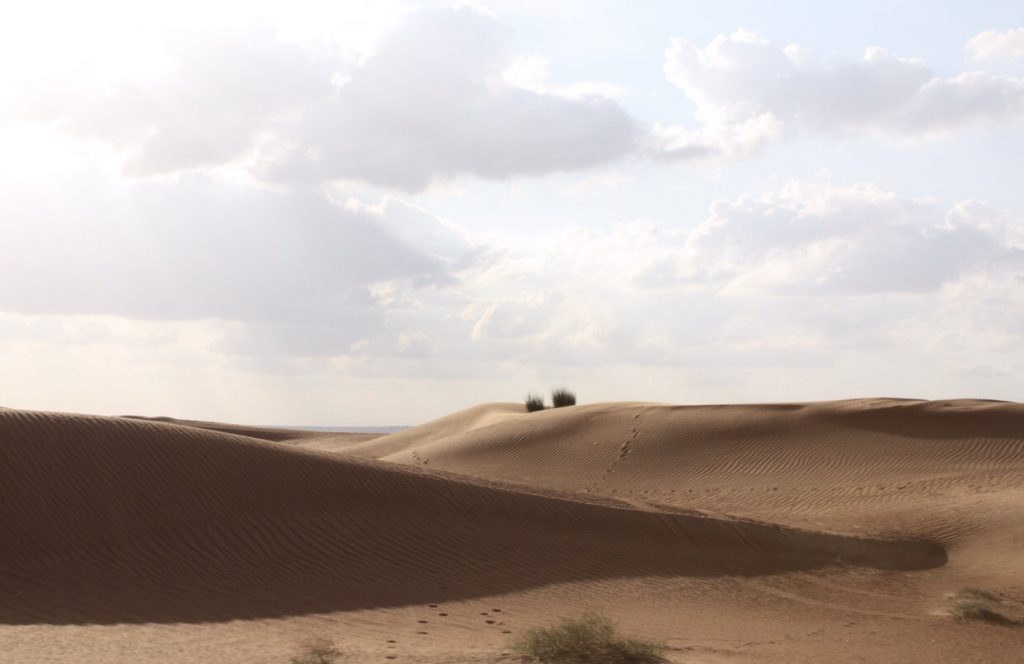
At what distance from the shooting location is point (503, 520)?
1873 centimetres

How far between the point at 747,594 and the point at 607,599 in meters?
2.51

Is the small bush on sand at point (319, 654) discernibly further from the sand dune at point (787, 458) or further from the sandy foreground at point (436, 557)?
the sand dune at point (787, 458)

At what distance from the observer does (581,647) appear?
984cm

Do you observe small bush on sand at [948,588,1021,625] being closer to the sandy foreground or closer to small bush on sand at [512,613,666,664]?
the sandy foreground

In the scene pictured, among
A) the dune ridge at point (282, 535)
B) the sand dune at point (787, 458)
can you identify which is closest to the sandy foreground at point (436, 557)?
the dune ridge at point (282, 535)

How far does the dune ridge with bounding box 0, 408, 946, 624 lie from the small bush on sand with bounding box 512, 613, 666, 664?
3.80 m

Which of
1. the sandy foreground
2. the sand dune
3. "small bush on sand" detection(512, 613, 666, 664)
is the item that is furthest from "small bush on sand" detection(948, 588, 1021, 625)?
the sand dune

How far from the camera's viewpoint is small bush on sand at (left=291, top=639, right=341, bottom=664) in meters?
8.91

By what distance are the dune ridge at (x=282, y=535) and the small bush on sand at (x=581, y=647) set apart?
380cm

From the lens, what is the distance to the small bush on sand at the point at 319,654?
8914mm

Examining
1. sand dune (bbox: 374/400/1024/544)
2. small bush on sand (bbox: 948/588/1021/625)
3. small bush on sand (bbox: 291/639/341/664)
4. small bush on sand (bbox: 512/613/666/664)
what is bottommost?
small bush on sand (bbox: 948/588/1021/625)

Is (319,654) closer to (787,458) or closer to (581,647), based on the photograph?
(581,647)

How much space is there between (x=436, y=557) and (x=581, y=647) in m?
6.60

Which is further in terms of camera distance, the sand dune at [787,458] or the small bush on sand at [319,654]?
the sand dune at [787,458]
